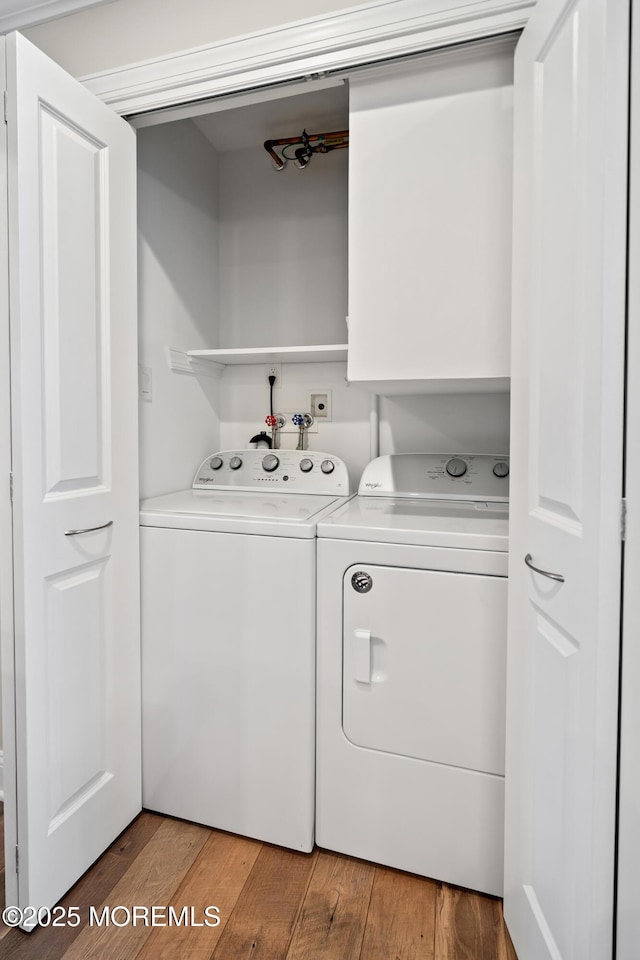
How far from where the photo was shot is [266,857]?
4.80 ft

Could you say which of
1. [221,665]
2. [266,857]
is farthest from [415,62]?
[266,857]

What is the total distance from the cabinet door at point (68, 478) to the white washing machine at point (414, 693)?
1.99 feet

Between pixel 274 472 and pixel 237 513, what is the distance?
0.59m

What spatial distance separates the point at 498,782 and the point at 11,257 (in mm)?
1685

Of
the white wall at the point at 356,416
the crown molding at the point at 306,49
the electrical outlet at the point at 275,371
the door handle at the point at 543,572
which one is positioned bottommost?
the door handle at the point at 543,572

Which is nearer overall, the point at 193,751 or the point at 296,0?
the point at 296,0

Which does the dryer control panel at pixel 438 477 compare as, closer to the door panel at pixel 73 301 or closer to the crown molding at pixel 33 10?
the door panel at pixel 73 301

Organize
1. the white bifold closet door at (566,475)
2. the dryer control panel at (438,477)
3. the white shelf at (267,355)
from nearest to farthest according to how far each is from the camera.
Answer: the white bifold closet door at (566,475) < the dryer control panel at (438,477) < the white shelf at (267,355)

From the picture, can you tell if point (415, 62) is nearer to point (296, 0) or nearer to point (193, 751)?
point (296, 0)

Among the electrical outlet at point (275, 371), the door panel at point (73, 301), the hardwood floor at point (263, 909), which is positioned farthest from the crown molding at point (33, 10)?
the hardwood floor at point (263, 909)

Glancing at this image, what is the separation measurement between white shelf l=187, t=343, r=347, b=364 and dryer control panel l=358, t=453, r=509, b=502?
49cm

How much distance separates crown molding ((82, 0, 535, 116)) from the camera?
1.19 meters

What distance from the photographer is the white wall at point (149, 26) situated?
1.33 metres

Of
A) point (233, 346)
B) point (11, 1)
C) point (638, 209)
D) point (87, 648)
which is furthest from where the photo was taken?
point (233, 346)
